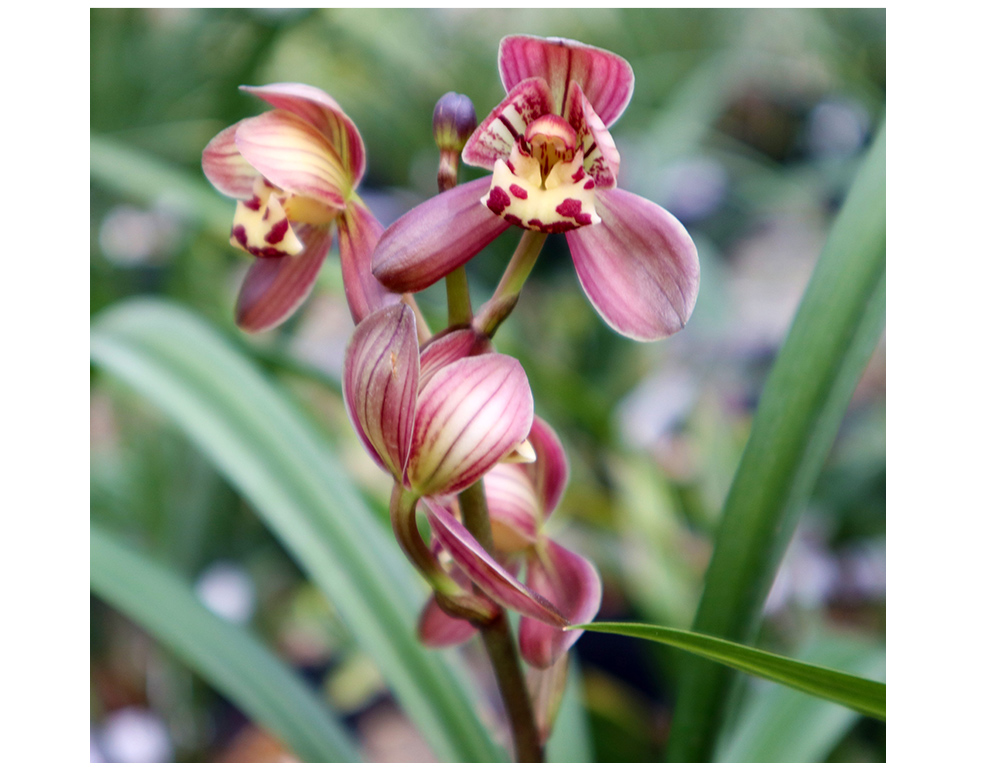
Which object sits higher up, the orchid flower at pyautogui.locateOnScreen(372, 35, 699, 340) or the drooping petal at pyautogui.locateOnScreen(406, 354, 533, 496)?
the orchid flower at pyautogui.locateOnScreen(372, 35, 699, 340)

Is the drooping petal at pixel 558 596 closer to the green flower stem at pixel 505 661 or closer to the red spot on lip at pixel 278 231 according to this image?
the green flower stem at pixel 505 661

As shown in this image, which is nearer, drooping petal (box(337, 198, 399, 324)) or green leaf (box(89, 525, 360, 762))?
drooping petal (box(337, 198, 399, 324))

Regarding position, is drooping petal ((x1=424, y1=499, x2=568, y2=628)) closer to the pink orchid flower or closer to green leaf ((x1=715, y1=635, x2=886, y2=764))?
the pink orchid flower

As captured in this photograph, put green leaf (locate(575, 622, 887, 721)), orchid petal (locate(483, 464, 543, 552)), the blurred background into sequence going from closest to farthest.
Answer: green leaf (locate(575, 622, 887, 721))
orchid petal (locate(483, 464, 543, 552))
the blurred background

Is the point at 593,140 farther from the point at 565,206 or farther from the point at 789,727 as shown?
the point at 789,727

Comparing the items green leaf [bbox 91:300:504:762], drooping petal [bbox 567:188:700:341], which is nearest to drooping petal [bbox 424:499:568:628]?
drooping petal [bbox 567:188:700:341]

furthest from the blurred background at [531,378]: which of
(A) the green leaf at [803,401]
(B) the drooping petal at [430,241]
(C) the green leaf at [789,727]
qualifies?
(B) the drooping petal at [430,241]

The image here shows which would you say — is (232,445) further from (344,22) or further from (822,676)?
(344,22)

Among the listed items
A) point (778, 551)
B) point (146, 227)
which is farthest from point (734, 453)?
point (146, 227)
